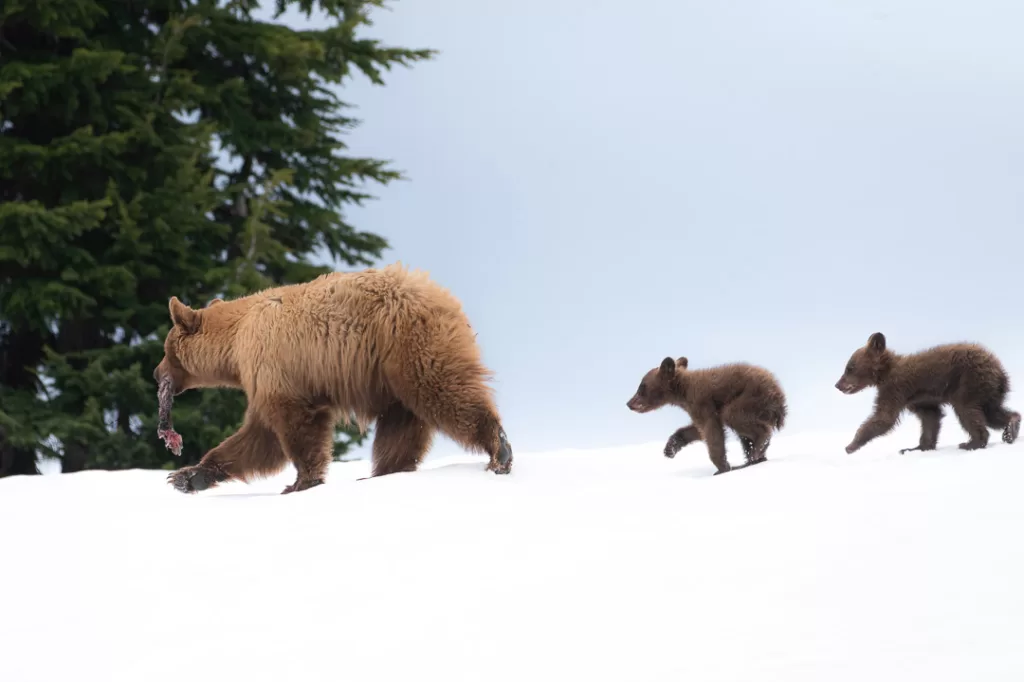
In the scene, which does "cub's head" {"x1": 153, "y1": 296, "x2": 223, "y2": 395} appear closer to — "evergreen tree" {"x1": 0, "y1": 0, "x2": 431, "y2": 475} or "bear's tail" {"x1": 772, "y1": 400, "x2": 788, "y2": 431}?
"bear's tail" {"x1": 772, "y1": 400, "x2": 788, "y2": 431}

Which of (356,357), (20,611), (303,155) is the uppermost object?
(303,155)

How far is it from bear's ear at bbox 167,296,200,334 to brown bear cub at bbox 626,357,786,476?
11.2 ft

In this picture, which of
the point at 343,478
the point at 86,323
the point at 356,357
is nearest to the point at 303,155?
the point at 86,323

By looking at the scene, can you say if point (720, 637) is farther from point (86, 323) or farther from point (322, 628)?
point (86, 323)

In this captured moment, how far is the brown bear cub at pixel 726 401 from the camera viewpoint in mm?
8078

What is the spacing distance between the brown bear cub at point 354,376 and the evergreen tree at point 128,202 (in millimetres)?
8085

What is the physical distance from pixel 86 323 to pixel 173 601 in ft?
42.5

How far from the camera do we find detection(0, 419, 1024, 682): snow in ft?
15.0

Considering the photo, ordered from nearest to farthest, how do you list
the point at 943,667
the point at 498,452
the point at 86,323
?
the point at 943,667
the point at 498,452
the point at 86,323

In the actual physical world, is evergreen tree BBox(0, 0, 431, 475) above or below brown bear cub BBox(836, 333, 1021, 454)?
above

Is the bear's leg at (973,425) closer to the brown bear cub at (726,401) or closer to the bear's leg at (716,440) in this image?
the brown bear cub at (726,401)

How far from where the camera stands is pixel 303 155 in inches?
783

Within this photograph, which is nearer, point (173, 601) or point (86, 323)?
point (173, 601)

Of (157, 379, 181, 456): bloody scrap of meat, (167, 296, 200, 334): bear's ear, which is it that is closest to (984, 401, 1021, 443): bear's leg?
(167, 296, 200, 334): bear's ear
